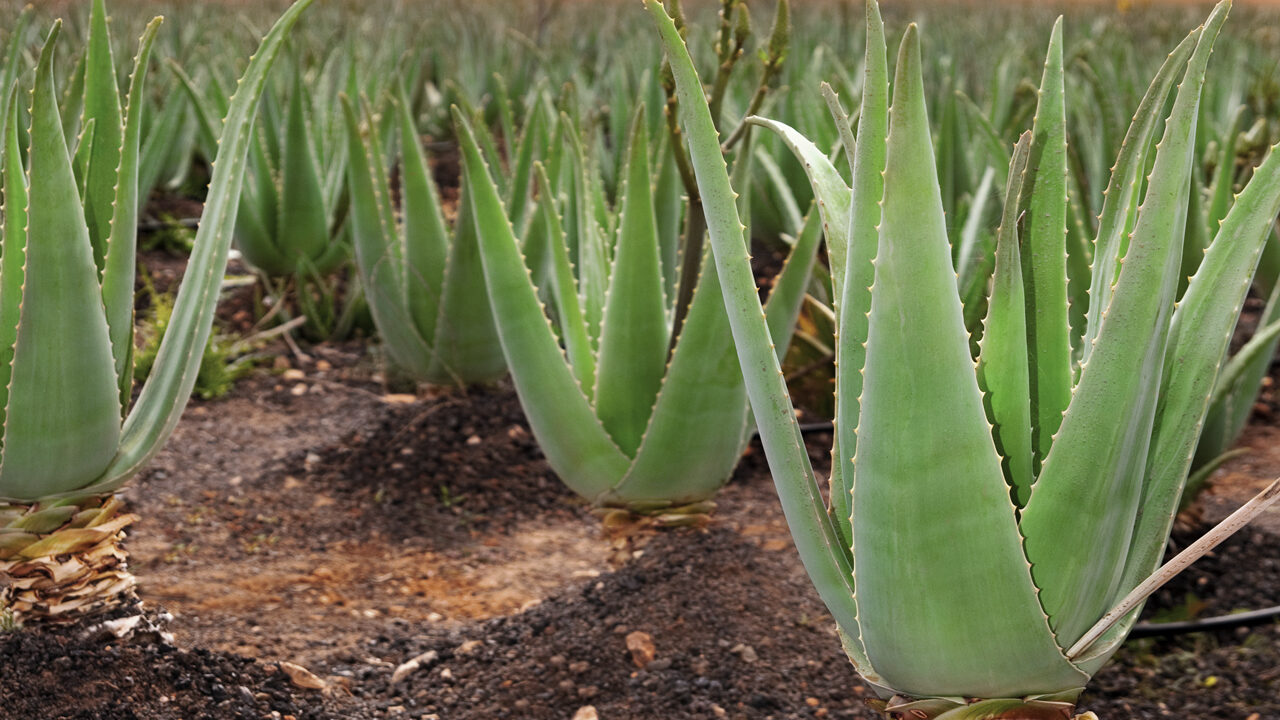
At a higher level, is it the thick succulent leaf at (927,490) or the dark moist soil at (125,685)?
the thick succulent leaf at (927,490)

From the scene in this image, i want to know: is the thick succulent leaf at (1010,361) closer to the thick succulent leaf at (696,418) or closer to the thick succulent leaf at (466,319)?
the thick succulent leaf at (696,418)

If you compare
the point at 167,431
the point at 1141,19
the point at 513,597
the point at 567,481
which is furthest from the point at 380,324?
the point at 1141,19

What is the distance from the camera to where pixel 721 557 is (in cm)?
167

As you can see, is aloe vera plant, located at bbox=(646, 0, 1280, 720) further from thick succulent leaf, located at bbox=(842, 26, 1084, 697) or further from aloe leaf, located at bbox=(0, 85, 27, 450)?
aloe leaf, located at bbox=(0, 85, 27, 450)

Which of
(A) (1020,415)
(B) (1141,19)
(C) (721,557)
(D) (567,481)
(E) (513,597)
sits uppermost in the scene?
(B) (1141,19)

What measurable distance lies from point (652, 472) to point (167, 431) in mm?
562

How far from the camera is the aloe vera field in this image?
30.7 inches

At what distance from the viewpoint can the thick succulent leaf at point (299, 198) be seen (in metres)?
2.58

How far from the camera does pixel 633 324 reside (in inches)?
56.9

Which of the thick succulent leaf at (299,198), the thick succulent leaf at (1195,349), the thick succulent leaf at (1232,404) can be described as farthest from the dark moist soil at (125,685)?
the thick succulent leaf at (299,198)

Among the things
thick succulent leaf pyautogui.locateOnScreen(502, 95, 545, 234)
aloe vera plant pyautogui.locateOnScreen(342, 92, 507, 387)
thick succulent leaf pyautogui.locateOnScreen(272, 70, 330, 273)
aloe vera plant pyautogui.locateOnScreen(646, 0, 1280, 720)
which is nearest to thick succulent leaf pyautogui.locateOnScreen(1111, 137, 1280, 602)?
aloe vera plant pyautogui.locateOnScreen(646, 0, 1280, 720)

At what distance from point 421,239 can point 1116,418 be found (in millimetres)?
1586

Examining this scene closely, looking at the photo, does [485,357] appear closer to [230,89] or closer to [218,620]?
[218,620]

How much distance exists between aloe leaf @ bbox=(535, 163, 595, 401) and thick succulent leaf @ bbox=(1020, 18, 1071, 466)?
696 millimetres
